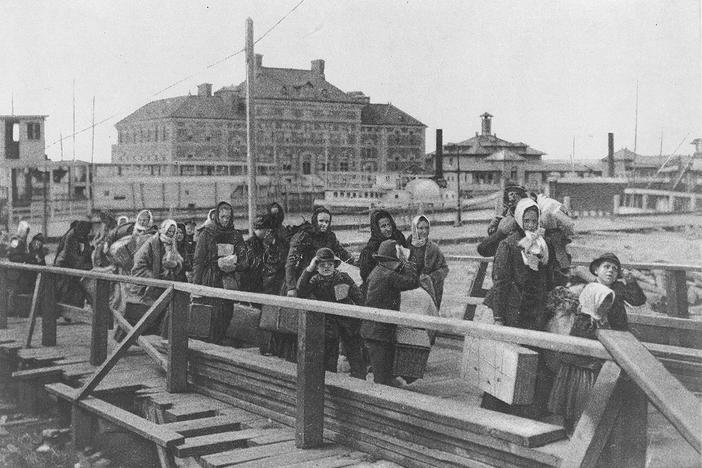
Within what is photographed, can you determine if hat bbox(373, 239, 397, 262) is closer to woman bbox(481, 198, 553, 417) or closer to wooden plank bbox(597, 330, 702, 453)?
woman bbox(481, 198, 553, 417)

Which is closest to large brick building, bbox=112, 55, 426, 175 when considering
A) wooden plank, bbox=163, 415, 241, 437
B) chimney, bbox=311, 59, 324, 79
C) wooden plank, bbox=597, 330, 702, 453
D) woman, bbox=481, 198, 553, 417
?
chimney, bbox=311, 59, 324, 79

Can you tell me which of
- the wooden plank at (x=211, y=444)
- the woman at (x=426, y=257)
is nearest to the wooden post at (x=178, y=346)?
the wooden plank at (x=211, y=444)

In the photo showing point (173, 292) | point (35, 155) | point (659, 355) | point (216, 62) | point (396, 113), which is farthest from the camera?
point (396, 113)

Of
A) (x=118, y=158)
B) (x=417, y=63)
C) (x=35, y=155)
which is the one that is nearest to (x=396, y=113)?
(x=118, y=158)

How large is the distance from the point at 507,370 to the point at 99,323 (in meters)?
5.00

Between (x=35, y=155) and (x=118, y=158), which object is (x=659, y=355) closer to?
(x=35, y=155)

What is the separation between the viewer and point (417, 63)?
26516 millimetres

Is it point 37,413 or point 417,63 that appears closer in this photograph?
point 37,413

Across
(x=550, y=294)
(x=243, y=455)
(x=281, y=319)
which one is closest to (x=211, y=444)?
(x=243, y=455)

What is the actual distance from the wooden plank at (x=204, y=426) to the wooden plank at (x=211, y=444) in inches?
10.3

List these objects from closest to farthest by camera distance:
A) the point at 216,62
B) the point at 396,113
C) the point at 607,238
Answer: the point at 216,62 < the point at 607,238 < the point at 396,113

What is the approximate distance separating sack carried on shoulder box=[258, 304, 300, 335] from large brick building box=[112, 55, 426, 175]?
45.0 metres

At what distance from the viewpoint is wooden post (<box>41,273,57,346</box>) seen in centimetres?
992

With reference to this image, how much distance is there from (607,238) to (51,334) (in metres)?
28.8
